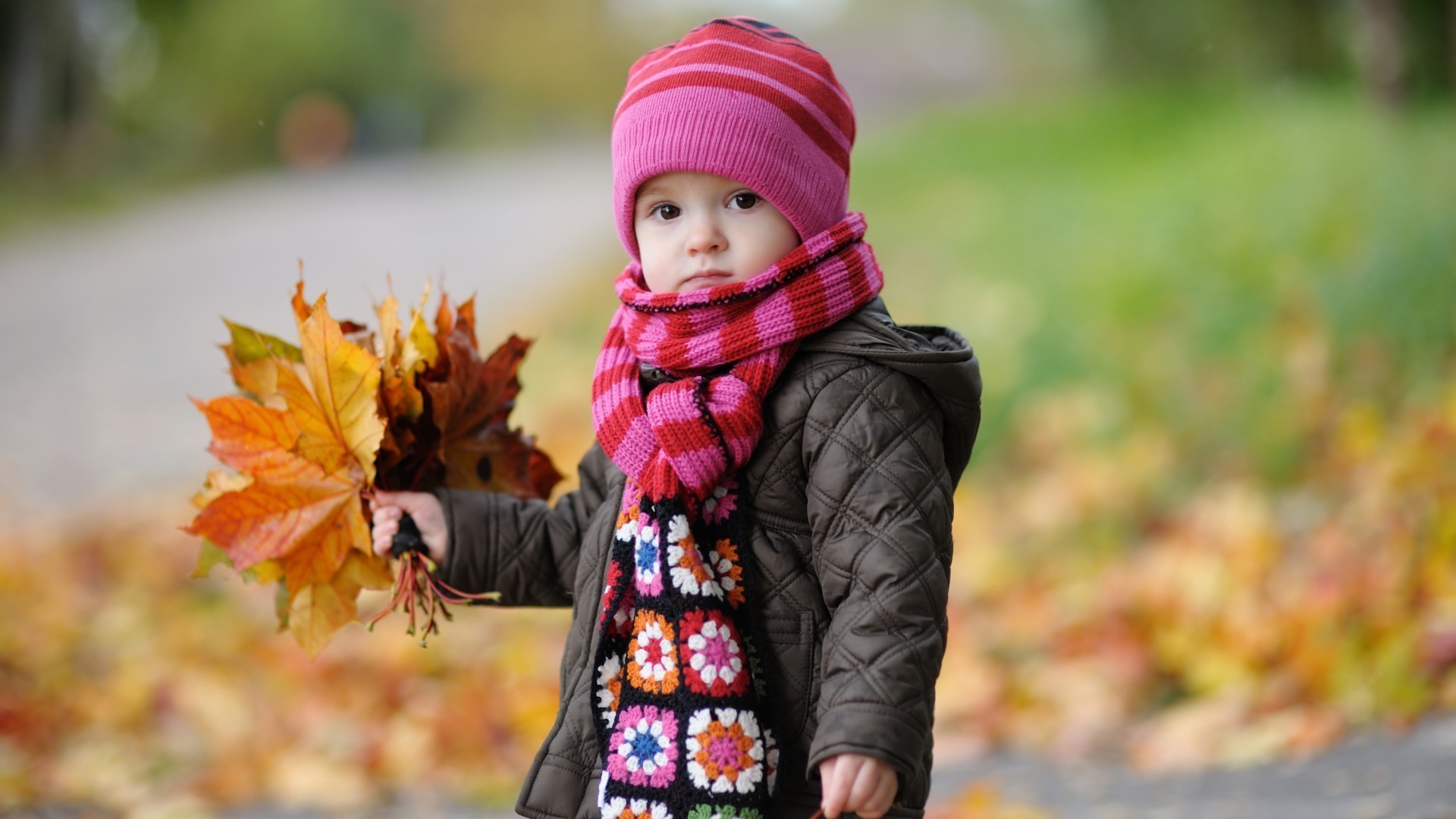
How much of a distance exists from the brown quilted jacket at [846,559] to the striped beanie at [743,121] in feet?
0.67

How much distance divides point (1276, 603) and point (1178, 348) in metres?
1.59

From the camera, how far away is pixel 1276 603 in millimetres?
3965

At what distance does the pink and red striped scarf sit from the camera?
1.76 meters

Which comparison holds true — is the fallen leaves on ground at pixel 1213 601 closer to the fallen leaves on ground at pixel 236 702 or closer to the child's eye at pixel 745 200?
the fallen leaves on ground at pixel 236 702

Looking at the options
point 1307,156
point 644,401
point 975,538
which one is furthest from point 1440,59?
point 644,401

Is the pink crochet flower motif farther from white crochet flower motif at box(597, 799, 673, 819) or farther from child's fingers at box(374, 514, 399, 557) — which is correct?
child's fingers at box(374, 514, 399, 557)

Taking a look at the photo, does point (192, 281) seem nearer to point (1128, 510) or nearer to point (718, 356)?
point (1128, 510)

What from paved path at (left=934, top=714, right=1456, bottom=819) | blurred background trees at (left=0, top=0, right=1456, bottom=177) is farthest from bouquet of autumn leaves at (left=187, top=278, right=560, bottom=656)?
blurred background trees at (left=0, top=0, right=1456, bottom=177)

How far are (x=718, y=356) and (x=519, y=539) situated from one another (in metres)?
0.49

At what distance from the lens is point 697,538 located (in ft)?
6.07

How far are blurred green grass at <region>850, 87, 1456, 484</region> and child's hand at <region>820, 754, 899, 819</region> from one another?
3382mm

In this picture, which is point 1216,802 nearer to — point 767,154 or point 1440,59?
point 767,154

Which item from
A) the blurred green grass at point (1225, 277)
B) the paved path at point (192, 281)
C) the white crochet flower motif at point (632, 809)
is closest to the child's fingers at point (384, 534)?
the white crochet flower motif at point (632, 809)

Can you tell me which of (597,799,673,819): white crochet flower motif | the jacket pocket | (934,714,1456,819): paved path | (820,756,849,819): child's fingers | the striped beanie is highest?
the striped beanie
